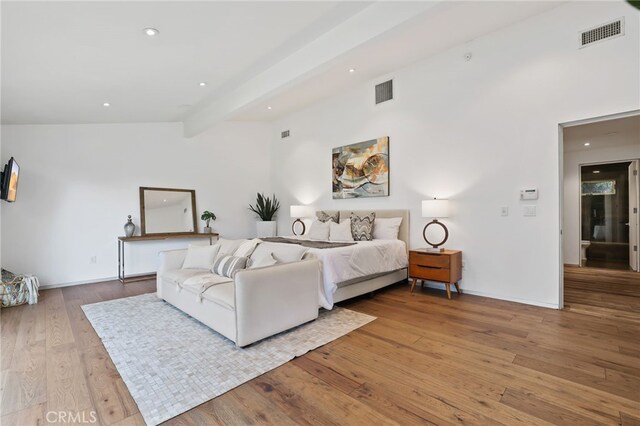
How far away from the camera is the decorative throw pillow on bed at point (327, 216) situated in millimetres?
5436

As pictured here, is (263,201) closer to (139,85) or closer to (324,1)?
(139,85)

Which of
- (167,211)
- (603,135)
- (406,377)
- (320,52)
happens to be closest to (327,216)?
(320,52)

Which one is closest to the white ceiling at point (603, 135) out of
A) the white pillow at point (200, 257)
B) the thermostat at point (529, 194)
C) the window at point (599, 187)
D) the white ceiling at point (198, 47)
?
the window at point (599, 187)

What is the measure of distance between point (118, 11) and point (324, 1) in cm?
161

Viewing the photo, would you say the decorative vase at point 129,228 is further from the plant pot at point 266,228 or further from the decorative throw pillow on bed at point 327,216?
the decorative throw pillow on bed at point 327,216

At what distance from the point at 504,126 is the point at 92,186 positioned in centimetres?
647

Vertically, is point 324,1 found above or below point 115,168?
above

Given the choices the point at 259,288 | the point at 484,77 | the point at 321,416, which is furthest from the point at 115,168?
the point at 484,77

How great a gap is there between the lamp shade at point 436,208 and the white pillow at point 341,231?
4.15 feet

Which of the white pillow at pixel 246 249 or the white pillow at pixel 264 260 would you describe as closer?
the white pillow at pixel 264 260

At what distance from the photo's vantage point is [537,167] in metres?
3.68

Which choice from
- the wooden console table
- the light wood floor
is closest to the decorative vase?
the wooden console table

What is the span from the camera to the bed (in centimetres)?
343

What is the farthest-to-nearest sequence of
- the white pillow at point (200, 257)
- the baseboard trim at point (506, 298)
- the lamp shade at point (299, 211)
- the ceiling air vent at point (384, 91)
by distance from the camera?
the lamp shade at point (299, 211)
the ceiling air vent at point (384, 91)
the white pillow at point (200, 257)
the baseboard trim at point (506, 298)
